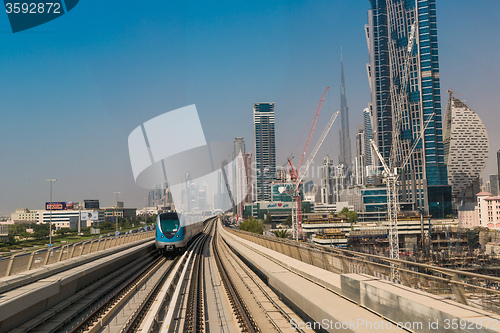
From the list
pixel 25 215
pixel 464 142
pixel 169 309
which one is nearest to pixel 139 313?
pixel 169 309

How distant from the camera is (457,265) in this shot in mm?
66000

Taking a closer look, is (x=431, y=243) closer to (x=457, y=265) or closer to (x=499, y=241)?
(x=499, y=241)

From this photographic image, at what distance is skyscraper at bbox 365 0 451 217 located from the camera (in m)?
159

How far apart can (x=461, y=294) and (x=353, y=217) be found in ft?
487

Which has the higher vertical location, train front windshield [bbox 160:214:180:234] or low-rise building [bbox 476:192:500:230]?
train front windshield [bbox 160:214:180:234]

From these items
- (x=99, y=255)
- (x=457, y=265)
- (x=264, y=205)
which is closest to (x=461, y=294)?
(x=99, y=255)

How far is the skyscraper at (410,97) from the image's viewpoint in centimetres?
15900

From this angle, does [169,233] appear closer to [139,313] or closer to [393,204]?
[139,313]

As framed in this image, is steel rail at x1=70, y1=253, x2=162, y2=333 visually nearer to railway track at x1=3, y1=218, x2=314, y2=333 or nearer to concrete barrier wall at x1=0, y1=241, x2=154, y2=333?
railway track at x1=3, y1=218, x2=314, y2=333

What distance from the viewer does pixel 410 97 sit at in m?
169

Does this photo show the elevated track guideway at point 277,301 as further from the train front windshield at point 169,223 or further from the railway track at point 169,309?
the train front windshield at point 169,223

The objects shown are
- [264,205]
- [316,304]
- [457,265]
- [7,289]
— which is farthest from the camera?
[264,205]

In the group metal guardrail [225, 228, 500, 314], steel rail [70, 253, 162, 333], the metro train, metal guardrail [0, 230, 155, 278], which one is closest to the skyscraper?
the metro train

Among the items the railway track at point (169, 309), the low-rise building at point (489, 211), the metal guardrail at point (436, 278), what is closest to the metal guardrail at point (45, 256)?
the railway track at point (169, 309)
